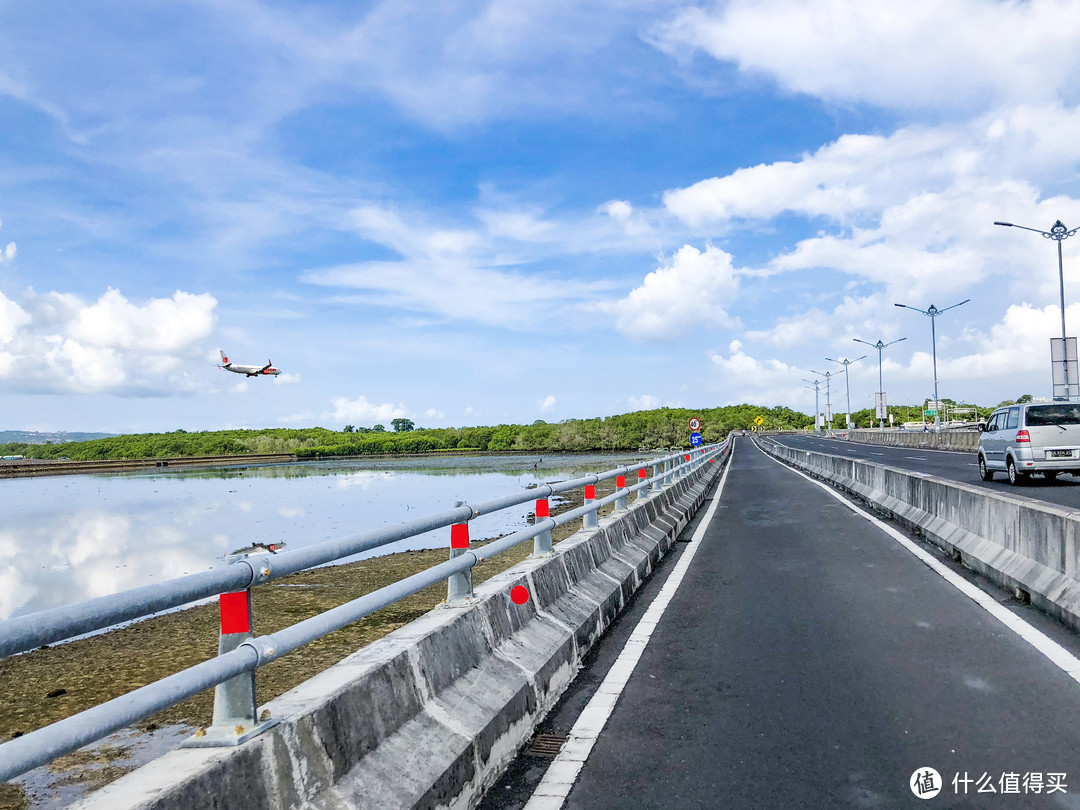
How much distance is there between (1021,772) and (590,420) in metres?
187

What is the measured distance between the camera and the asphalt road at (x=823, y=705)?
4.34 meters

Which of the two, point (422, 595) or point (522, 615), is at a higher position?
point (522, 615)

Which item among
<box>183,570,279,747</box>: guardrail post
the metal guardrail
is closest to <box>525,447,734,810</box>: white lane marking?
the metal guardrail

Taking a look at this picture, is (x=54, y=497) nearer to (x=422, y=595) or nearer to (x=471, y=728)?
(x=422, y=595)

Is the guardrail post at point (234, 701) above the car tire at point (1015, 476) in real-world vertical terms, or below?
above

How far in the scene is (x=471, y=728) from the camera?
172 inches

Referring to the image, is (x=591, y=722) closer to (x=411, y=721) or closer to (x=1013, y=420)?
(x=411, y=721)

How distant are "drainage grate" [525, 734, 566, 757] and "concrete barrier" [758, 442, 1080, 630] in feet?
16.0

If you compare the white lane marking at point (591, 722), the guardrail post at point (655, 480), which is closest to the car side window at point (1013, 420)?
the guardrail post at point (655, 480)

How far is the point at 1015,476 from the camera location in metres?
21.9

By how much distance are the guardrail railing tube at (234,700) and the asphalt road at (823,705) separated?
62.2 inches

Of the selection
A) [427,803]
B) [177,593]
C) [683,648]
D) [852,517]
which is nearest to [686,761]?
[427,803]

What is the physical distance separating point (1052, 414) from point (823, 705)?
1932 cm

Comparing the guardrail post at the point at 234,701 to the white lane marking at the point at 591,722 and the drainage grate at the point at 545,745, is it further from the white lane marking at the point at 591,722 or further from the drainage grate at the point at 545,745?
the drainage grate at the point at 545,745
